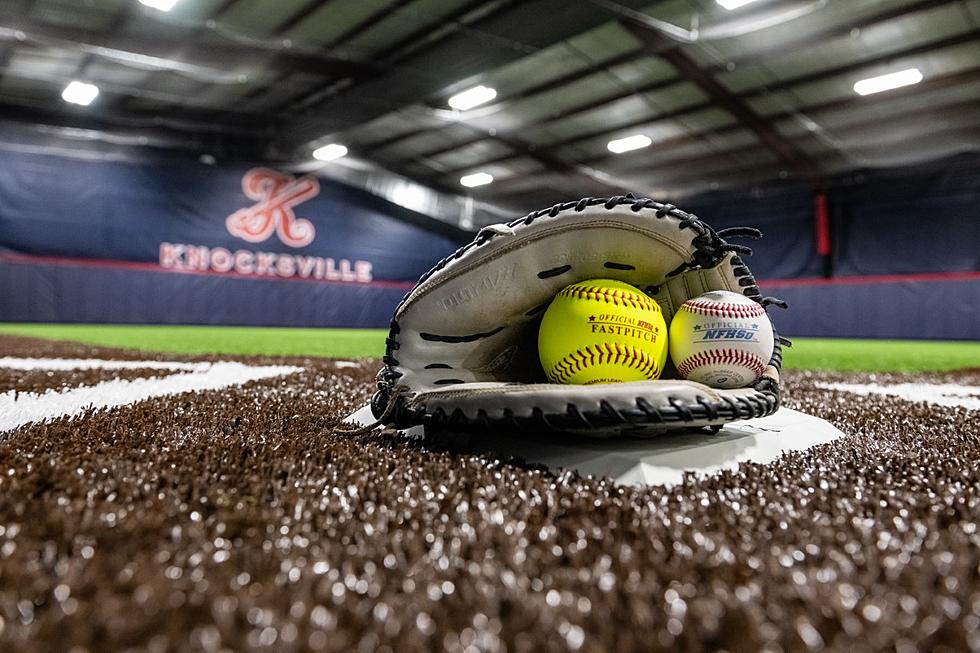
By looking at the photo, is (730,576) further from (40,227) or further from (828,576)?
(40,227)

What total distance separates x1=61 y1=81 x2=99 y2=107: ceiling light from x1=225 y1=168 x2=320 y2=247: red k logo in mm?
2697

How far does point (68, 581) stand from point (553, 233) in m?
0.79

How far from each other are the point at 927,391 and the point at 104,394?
2317 millimetres

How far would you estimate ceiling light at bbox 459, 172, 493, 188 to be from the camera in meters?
11.5

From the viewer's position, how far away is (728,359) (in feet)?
3.28

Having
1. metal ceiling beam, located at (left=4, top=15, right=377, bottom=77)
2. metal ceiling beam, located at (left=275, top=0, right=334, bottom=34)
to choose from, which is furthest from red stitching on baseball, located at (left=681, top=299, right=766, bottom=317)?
metal ceiling beam, located at (left=4, top=15, right=377, bottom=77)

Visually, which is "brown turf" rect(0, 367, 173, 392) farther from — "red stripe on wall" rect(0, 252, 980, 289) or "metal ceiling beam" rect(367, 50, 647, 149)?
"red stripe on wall" rect(0, 252, 980, 289)

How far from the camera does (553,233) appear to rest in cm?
103

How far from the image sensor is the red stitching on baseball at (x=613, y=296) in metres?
1.01

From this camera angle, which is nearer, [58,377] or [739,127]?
[58,377]

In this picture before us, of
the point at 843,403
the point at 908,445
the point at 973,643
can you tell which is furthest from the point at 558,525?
the point at 843,403

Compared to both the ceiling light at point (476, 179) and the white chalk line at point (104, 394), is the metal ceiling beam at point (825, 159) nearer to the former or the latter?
the ceiling light at point (476, 179)

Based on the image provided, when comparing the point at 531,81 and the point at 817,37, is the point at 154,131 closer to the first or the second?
the point at 531,81

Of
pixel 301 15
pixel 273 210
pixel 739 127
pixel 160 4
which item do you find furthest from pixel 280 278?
pixel 739 127
